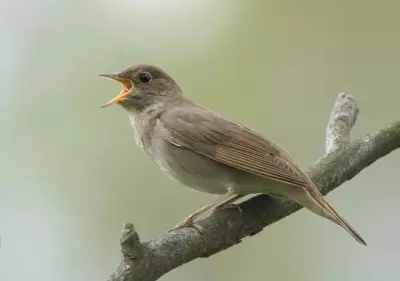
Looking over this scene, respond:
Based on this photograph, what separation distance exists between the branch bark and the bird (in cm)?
10

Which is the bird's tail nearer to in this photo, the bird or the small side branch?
the bird

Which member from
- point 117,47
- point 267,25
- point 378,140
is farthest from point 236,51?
point 378,140

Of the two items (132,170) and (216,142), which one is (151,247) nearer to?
(216,142)

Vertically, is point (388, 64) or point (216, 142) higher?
point (388, 64)

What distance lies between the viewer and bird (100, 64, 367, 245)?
379cm

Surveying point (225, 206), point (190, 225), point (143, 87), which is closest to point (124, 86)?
point (143, 87)

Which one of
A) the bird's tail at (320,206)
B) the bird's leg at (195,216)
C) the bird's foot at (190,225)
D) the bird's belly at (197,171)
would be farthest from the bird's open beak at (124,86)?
the bird's tail at (320,206)

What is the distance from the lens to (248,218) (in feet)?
12.7

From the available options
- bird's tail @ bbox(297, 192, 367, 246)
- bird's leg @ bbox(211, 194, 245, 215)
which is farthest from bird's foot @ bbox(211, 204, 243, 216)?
bird's tail @ bbox(297, 192, 367, 246)

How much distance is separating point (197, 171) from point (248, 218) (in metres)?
0.32

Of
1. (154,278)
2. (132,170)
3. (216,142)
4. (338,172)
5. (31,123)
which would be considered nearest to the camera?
(154,278)

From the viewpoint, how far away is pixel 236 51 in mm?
7172

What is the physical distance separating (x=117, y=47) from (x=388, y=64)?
2.38 m

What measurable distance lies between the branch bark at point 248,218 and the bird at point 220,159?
0.10 meters
